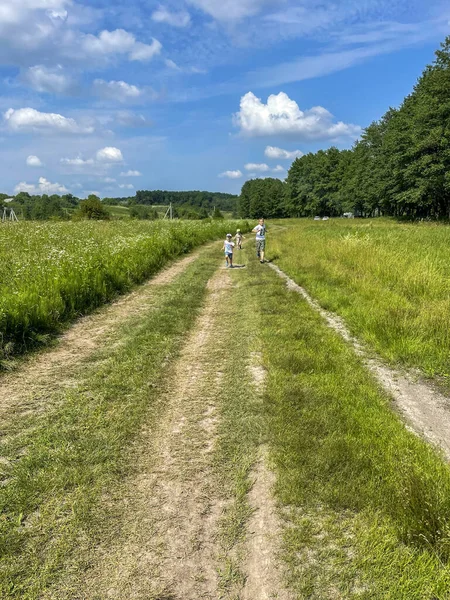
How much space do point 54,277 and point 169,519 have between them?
669 centimetres

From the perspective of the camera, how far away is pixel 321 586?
2.40m

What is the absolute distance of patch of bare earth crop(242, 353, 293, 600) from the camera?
7.86 feet

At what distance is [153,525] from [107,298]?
760 centimetres

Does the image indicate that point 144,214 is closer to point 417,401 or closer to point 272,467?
point 417,401

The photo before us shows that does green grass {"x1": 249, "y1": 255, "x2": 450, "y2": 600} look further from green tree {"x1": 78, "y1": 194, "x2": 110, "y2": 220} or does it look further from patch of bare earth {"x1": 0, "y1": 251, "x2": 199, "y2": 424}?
green tree {"x1": 78, "y1": 194, "x2": 110, "y2": 220}

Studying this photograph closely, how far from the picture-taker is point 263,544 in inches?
107

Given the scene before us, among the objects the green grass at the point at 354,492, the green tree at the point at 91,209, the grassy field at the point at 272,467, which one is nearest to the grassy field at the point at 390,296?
the grassy field at the point at 272,467

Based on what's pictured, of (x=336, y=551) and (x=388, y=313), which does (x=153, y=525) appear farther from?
(x=388, y=313)

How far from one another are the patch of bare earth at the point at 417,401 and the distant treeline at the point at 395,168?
4126 centimetres

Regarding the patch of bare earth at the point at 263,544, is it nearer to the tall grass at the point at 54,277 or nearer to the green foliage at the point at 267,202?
the tall grass at the point at 54,277

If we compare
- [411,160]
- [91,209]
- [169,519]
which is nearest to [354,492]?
[169,519]

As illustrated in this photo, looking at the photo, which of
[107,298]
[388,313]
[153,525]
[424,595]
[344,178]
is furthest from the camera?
[344,178]

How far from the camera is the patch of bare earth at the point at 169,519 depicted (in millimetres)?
2410

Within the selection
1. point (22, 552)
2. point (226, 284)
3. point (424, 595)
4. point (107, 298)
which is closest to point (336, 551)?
point (424, 595)
